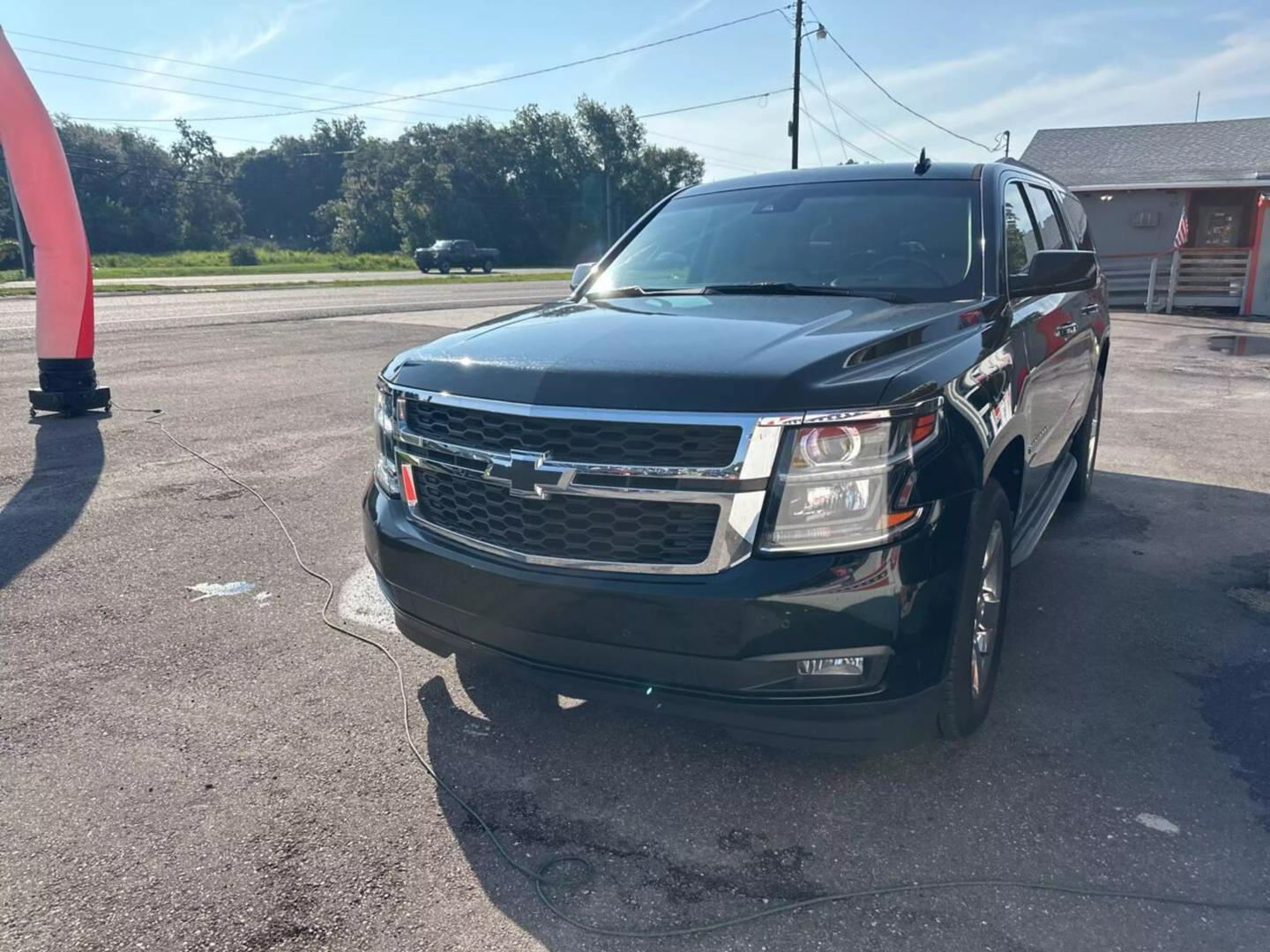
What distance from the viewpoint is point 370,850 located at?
2684 millimetres

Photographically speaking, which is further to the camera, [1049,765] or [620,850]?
[1049,765]

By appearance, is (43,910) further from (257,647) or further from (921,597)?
(921,597)

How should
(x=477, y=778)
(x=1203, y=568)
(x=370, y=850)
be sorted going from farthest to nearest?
1. (x=1203, y=568)
2. (x=477, y=778)
3. (x=370, y=850)

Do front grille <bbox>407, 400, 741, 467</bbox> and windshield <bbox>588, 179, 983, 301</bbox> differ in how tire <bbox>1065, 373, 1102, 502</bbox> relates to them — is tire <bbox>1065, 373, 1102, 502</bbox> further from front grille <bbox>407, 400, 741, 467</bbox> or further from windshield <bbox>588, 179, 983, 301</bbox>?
front grille <bbox>407, 400, 741, 467</bbox>

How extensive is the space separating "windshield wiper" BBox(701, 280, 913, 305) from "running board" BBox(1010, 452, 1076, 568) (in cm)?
101

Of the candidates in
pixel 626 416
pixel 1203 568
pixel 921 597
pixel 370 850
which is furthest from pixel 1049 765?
pixel 1203 568

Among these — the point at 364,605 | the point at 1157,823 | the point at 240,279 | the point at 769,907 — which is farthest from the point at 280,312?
the point at 1157,823

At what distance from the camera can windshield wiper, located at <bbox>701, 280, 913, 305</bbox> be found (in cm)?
362

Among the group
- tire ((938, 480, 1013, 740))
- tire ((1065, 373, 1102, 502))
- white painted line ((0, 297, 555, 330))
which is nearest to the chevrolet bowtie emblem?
tire ((938, 480, 1013, 740))

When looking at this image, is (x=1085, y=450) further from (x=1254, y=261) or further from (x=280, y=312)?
(x=280, y=312)

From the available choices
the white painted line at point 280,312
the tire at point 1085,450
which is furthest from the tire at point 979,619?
the white painted line at point 280,312

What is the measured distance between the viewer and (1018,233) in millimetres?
4211

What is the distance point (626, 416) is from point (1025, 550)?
2010 mm

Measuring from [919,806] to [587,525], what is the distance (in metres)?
1.29
